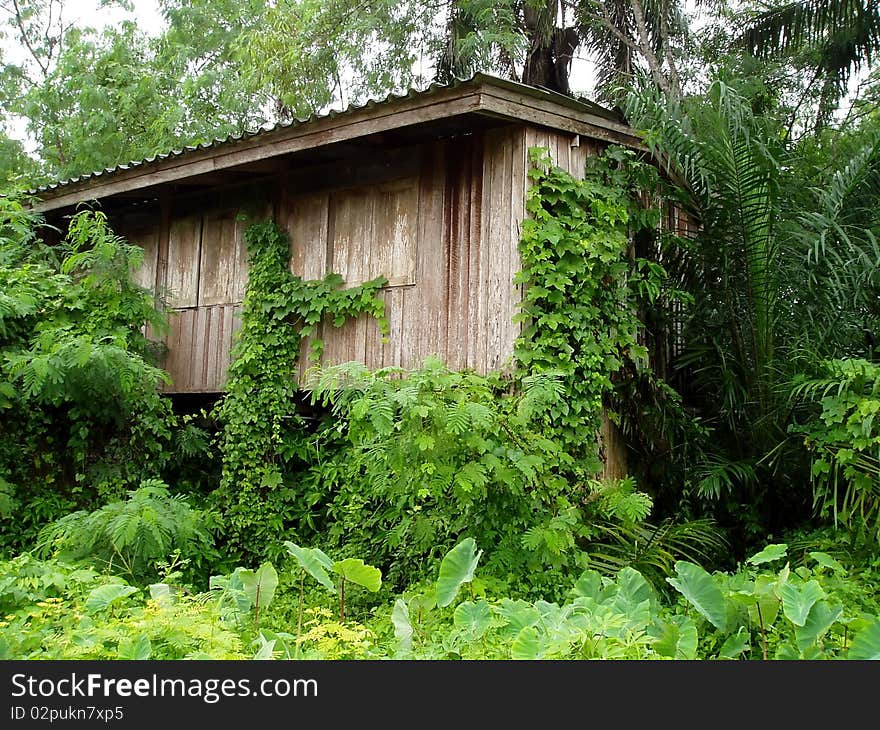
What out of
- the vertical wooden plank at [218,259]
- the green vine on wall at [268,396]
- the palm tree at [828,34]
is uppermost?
the palm tree at [828,34]

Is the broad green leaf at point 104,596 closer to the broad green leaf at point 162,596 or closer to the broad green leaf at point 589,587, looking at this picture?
the broad green leaf at point 162,596

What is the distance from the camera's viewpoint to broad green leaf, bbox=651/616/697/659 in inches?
166

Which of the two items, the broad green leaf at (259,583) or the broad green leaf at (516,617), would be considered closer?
the broad green leaf at (516,617)

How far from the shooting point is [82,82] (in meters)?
19.5

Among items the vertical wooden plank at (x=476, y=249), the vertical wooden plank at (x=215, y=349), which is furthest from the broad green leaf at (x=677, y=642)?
the vertical wooden plank at (x=215, y=349)

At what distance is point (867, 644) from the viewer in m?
3.98

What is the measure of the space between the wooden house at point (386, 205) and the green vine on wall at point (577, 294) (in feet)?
0.64

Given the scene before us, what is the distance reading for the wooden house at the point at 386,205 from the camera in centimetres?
718

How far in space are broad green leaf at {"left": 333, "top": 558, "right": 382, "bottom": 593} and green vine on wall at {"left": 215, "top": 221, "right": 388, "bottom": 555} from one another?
3498 mm

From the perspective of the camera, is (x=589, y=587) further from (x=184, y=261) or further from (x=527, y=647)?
(x=184, y=261)

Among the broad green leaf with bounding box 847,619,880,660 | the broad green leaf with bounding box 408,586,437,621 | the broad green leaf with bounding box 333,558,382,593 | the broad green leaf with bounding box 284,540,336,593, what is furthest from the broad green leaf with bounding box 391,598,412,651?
the broad green leaf with bounding box 847,619,880,660

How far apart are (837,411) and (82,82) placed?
18.2 metres
